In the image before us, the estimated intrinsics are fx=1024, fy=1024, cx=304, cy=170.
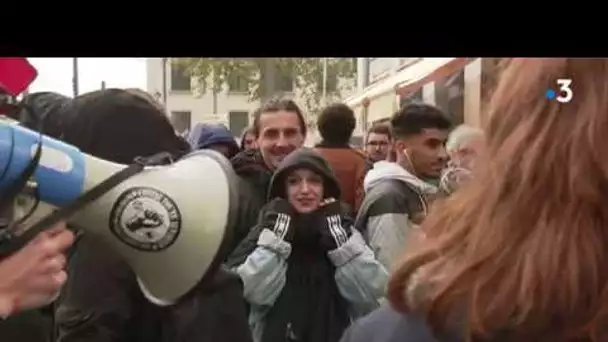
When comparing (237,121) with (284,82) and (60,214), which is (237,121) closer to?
(284,82)

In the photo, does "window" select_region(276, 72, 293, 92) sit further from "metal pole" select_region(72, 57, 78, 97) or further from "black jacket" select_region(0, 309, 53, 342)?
"black jacket" select_region(0, 309, 53, 342)

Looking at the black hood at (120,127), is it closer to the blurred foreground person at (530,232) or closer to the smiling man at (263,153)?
the smiling man at (263,153)

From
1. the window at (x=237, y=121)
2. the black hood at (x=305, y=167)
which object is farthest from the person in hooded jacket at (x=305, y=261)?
the window at (x=237, y=121)

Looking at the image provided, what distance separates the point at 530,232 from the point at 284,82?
1.12 ft

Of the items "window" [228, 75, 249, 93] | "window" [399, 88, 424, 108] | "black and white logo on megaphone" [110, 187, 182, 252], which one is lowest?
"black and white logo on megaphone" [110, 187, 182, 252]

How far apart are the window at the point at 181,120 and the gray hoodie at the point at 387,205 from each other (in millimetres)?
335

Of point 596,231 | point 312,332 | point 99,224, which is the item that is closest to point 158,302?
Result: point 99,224

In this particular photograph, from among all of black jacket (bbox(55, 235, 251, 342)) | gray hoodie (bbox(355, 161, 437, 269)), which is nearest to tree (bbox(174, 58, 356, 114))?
black jacket (bbox(55, 235, 251, 342))

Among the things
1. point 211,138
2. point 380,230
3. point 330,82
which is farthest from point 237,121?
point 380,230

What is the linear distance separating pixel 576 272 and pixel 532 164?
83 millimetres

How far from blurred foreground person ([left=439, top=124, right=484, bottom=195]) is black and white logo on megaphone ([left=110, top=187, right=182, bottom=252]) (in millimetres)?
265

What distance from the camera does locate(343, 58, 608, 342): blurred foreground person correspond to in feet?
2.38

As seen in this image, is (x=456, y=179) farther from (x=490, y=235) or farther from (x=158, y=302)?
(x=158, y=302)

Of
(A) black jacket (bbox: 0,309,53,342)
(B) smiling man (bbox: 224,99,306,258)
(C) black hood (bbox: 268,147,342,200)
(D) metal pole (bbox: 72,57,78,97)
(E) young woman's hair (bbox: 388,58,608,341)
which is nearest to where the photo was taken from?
(E) young woman's hair (bbox: 388,58,608,341)
